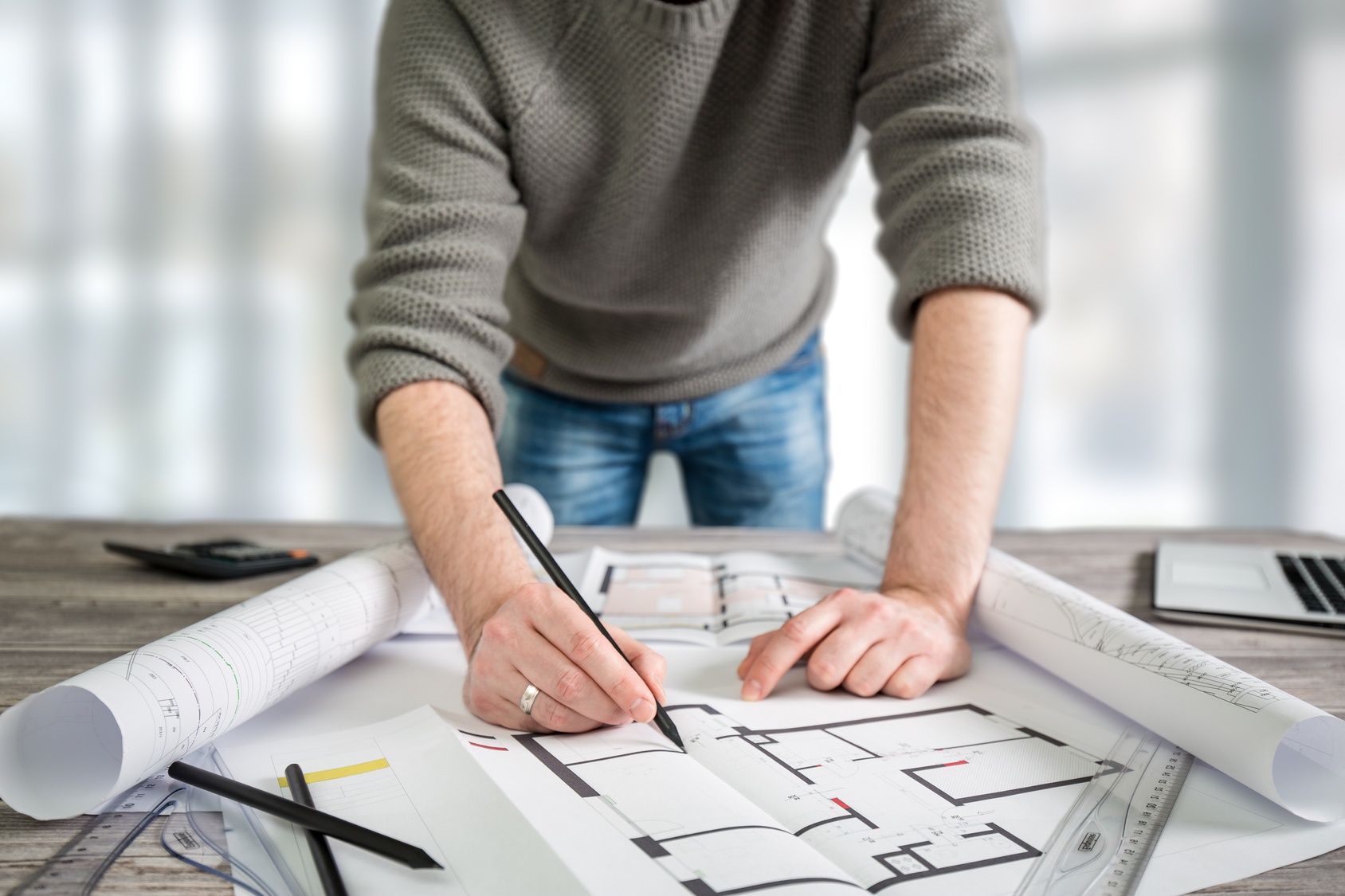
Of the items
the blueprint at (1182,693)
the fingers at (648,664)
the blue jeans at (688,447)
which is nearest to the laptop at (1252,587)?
the blueprint at (1182,693)

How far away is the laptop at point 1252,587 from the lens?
2.44 ft

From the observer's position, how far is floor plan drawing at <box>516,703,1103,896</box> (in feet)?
1.28

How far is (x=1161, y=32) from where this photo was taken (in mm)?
Answer: 2377

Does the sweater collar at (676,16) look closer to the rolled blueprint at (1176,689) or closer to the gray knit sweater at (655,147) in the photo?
the gray knit sweater at (655,147)

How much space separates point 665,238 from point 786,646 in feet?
2.25

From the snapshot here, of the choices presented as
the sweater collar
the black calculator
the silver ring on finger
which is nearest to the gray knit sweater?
the sweater collar

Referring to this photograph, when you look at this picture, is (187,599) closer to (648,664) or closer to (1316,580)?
(648,664)

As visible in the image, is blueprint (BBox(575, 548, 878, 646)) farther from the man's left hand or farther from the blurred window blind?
the blurred window blind

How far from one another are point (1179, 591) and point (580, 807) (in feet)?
2.07

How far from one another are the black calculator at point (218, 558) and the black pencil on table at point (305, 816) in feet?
1.49

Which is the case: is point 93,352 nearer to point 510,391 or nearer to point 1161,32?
point 510,391

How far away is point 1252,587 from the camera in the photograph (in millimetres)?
815

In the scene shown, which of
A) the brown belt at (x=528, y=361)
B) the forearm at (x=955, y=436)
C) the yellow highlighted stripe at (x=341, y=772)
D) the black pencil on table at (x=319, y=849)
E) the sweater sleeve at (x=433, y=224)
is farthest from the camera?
the brown belt at (x=528, y=361)

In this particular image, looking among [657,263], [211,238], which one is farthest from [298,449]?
[657,263]
